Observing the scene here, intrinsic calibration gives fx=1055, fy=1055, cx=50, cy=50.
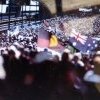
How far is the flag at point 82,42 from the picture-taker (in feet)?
49.8

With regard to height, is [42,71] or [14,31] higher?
[14,31]

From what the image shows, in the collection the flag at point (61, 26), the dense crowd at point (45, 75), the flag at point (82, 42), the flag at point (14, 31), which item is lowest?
the dense crowd at point (45, 75)

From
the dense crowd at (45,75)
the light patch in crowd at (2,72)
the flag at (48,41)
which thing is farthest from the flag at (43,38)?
the light patch in crowd at (2,72)

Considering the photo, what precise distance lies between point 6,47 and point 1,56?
0.52ft

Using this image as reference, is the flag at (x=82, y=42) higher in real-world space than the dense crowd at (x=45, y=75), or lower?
higher

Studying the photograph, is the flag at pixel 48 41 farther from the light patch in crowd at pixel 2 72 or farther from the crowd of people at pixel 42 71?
the light patch in crowd at pixel 2 72

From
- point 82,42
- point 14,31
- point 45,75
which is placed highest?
point 14,31

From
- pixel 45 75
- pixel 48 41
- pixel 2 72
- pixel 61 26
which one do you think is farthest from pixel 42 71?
pixel 61 26

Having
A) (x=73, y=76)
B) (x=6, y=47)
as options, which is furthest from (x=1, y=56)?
(x=73, y=76)

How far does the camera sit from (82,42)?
1517cm

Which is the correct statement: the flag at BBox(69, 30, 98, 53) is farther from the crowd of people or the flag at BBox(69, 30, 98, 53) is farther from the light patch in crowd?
the light patch in crowd

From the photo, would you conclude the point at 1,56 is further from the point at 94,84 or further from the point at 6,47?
the point at 94,84

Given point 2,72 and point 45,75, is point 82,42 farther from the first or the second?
point 2,72

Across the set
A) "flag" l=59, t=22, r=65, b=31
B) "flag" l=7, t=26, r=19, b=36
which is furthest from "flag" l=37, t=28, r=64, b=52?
"flag" l=7, t=26, r=19, b=36
